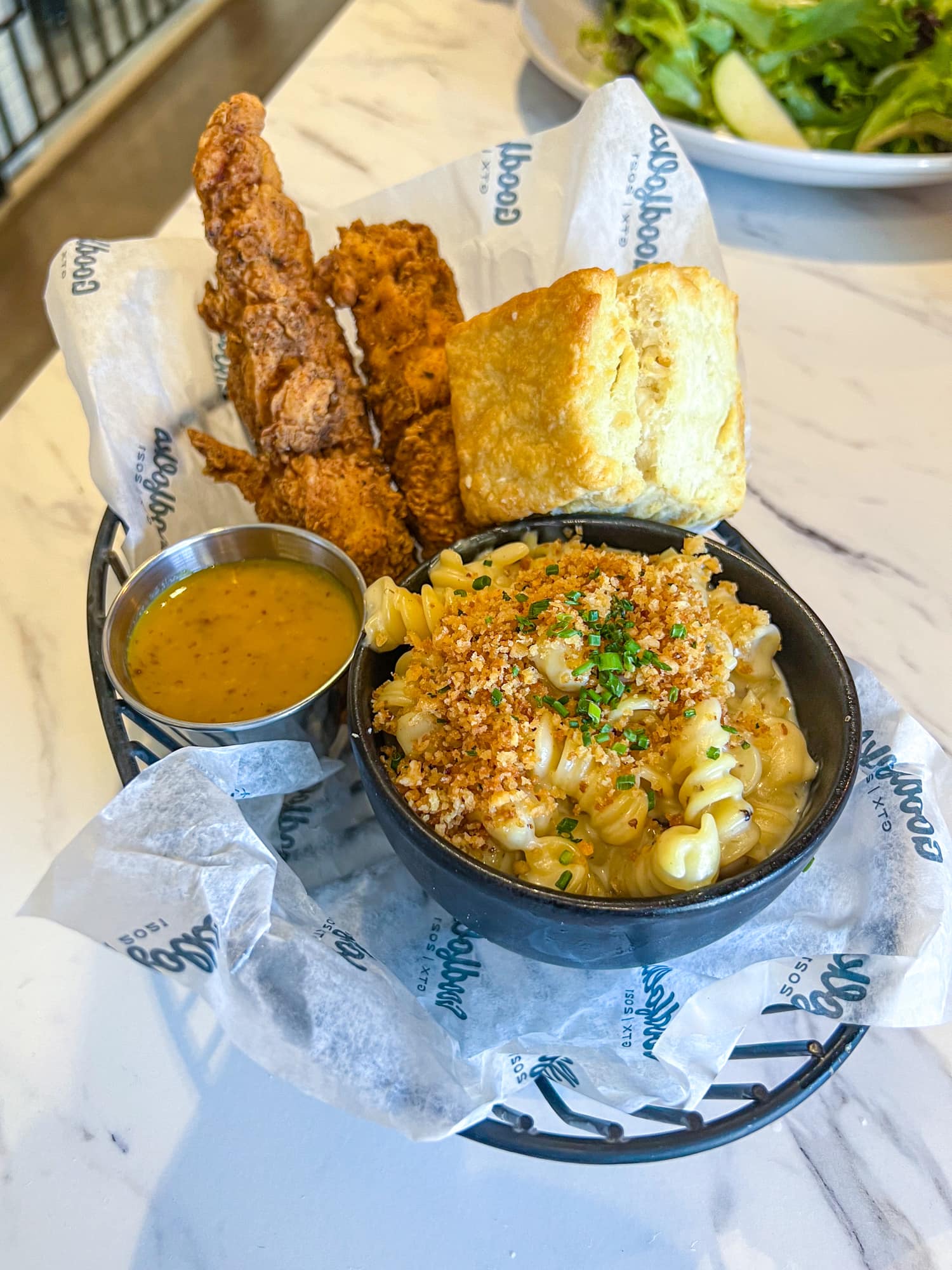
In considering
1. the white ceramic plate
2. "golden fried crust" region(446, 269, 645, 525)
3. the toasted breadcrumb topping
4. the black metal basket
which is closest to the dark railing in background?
A: the white ceramic plate

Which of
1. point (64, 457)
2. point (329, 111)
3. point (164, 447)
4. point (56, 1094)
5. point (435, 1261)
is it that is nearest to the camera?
point (435, 1261)

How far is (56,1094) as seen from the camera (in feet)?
5.05

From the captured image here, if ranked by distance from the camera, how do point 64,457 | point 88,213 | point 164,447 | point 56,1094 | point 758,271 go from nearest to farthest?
point 56,1094 < point 164,447 < point 64,457 < point 758,271 < point 88,213

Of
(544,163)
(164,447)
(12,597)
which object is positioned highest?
(544,163)

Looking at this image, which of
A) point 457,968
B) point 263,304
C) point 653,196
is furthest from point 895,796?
point 263,304

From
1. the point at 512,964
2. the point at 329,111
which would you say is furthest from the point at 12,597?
the point at 329,111

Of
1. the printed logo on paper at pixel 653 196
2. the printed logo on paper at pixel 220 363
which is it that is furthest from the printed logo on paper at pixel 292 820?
the printed logo on paper at pixel 653 196

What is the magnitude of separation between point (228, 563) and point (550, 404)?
746 millimetres

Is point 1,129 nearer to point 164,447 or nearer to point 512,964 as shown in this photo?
point 164,447

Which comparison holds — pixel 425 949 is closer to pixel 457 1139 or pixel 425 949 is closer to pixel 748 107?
pixel 457 1139

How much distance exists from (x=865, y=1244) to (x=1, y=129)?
6258 millimetres

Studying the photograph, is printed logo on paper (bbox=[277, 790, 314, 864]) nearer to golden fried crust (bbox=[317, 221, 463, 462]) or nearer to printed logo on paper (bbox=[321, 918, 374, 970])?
printed logo on paper (bbox=[321, 918, 374, 970])

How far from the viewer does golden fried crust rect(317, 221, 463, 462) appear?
6.46 ft

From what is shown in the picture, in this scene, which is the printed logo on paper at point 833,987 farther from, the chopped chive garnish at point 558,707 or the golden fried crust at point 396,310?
the golden fried crust at point 396,310
